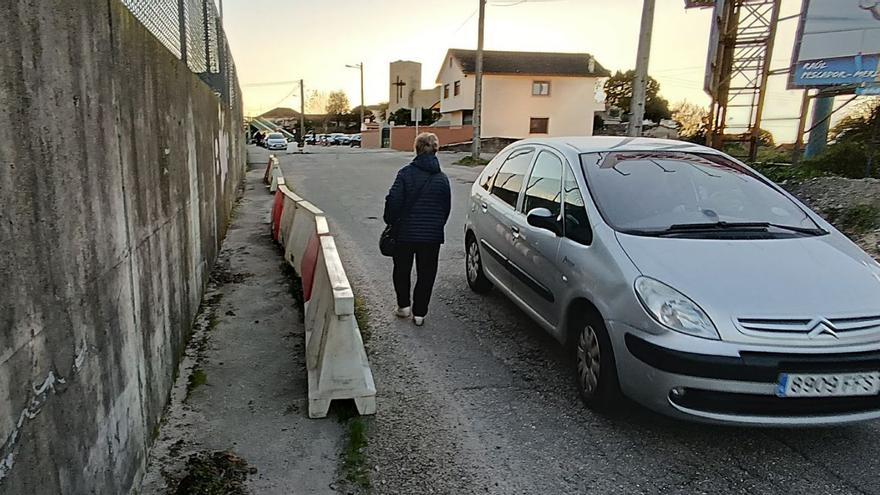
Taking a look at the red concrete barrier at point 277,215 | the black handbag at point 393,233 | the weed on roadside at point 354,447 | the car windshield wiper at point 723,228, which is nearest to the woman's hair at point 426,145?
the black handbag at point 393,233

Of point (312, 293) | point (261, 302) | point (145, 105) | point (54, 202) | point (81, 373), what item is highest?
point (145, 105)

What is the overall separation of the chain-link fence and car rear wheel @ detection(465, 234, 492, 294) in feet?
11.3

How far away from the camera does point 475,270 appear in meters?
6.34

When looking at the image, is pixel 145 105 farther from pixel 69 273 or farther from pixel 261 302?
pixel 261 302

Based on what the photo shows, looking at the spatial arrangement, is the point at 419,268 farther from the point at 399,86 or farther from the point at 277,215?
the point at 399,86

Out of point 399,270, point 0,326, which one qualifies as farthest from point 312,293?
point 0,326

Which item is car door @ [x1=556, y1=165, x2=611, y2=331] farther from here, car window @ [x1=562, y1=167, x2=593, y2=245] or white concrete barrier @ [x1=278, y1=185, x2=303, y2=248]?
white concrete barrier @ [x1=278, y1=185, x2=303, y2=248]

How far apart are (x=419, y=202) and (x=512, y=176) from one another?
1.03 metres

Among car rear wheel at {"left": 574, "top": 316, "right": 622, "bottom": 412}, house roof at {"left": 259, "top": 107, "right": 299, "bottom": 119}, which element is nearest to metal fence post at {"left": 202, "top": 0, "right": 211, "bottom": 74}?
car rear wheel at {"left": 574, "top": 316, "right": 622, "bottom": 412}

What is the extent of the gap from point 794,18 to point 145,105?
16.4 metres

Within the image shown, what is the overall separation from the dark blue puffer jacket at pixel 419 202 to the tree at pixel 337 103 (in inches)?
3649

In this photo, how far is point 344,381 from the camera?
3.73m

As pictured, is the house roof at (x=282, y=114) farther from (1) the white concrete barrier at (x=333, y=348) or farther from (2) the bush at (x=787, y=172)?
(1) the white concrete barrier at (x=333, y=348)

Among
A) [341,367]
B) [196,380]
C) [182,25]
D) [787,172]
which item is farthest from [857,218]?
[182,25]
